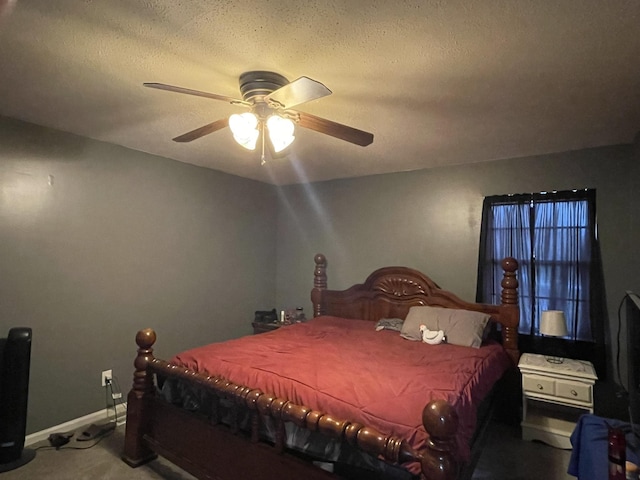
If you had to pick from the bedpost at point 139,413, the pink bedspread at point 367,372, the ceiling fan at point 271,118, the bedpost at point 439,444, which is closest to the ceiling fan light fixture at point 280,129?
the ceiling fan at point 271,118

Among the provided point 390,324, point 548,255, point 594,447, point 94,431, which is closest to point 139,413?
point 94,431

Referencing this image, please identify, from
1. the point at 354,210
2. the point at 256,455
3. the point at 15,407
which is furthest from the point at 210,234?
the point at 256,455

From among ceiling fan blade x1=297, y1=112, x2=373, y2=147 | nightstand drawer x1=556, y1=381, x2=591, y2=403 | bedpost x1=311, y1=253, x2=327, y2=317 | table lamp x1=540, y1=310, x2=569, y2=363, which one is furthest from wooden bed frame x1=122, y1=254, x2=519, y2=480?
bedpost x1=311, y1=253, x2=327, y2=317

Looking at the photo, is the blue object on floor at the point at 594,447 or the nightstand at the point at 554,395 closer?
the blue object on floor at the point at 594,447

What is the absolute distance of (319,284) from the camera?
4.36 metres

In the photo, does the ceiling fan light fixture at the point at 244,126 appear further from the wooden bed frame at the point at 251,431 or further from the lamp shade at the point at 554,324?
the lamp shade at the point at 554,324

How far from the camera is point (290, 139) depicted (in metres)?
2.01

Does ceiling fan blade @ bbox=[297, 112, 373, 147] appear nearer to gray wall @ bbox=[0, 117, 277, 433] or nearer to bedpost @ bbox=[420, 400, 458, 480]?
bedpost @ bbox=[420, 400, 458, 480]

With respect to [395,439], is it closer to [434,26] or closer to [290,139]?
[290,139]

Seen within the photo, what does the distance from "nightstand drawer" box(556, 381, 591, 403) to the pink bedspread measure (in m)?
0.39

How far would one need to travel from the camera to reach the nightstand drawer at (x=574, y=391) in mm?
2621

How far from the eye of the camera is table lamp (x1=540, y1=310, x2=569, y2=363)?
2.82 meters

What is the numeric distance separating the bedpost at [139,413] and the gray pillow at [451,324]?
78.6 inches

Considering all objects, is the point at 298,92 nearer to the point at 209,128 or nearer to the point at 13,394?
the point at 209,128
